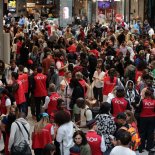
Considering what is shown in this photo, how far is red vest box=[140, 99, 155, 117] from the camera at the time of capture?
12.7 meters

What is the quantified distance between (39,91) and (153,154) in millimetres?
3914

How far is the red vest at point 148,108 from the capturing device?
12.7m

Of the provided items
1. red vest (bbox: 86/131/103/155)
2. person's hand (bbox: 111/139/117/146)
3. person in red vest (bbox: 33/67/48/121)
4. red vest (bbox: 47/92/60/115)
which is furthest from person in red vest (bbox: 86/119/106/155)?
person in red vest (bbox: 33/67/48/121)

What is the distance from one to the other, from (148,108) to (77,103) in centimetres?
166

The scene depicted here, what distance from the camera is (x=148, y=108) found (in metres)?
12.7

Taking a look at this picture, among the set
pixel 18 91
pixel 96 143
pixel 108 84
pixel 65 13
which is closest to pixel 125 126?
pixel 96 143

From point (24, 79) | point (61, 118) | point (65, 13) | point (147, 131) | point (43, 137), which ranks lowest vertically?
point (147, 131)

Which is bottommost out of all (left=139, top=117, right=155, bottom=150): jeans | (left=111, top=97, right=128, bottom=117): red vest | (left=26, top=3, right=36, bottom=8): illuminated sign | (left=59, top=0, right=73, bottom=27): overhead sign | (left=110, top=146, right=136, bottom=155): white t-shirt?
(left=139, top=117, right=155, bottom=150): jeans

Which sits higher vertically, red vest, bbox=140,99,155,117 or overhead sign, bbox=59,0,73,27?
overhead sign, bbox=59,0,73,27

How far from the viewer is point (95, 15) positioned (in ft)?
Answer: 153

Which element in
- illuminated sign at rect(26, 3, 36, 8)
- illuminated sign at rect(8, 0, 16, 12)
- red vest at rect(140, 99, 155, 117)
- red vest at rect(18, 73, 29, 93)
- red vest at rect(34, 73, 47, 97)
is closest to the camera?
red vest at rect(140, 99, 155, 117)

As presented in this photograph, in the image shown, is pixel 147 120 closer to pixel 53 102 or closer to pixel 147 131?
pixel 147 131

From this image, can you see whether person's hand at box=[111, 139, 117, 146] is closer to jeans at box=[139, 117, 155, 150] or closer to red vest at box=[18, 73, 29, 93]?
jeans at box=[139, 117, 155, 150]

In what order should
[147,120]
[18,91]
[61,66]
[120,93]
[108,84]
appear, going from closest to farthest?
[120,93] → [147,120] → [18,91] → [108,84] → [61,66]
